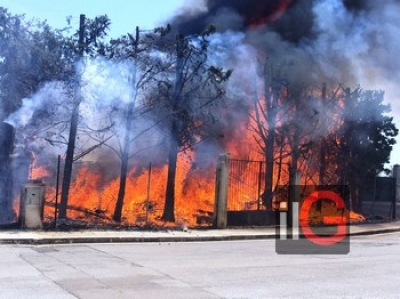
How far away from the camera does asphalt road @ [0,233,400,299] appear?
21.9 feet

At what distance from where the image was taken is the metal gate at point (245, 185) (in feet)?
59.8

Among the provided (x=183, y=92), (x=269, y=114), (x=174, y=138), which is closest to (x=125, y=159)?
(x=174, y=138)

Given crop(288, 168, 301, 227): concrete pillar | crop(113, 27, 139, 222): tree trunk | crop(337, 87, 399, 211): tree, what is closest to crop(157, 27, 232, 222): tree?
crop(113, 27, 139, 222): tree trunk

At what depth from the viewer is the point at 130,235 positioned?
44.0 feet

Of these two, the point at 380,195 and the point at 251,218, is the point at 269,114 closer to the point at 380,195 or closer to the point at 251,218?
Result: the point at 251,218

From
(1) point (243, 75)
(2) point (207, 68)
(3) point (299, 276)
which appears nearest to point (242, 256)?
(3) point (299, 276)

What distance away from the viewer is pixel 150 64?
57.0ft

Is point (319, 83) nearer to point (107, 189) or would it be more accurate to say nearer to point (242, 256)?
point (107, 189)

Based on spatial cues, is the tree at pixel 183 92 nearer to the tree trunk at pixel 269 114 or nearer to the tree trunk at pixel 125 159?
the tree trunk at pixel 125 159

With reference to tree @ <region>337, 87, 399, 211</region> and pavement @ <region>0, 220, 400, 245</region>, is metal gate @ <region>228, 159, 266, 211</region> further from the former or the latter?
tree @ <region>337, 87, 399, 211</region>

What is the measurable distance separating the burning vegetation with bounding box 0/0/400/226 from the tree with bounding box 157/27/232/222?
0.14 feet

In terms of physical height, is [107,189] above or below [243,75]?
below

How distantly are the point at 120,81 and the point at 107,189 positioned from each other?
172 inches

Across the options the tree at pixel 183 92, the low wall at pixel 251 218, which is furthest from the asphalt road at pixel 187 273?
the tree at pixel 183 92
